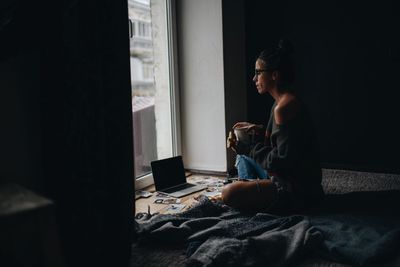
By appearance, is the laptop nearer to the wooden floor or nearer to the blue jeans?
the wooden floor

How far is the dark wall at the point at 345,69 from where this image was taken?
3244 millimetres

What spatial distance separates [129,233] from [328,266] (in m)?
0.92

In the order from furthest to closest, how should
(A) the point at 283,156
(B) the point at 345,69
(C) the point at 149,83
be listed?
(B) the point at 345,69, (C) the point at 149,83, (A) the point at 283,156

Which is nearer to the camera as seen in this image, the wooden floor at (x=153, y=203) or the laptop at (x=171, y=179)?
the wooden floor at (x=153, y=203)

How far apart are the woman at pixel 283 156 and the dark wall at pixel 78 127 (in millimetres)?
858

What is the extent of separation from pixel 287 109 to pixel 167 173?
44.1 inches

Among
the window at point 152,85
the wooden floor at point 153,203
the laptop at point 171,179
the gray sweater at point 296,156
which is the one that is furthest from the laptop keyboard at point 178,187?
the gray sweater at point 296,156

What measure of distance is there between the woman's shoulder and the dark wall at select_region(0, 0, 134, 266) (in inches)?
37.1

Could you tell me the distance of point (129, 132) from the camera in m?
1.85

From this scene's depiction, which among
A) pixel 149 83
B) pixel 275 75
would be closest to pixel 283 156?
pixel 275 75

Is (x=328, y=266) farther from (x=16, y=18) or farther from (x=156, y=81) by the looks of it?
(x=156, y=81)

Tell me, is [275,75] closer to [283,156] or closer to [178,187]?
[283,156]

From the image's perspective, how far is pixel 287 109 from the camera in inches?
90.2

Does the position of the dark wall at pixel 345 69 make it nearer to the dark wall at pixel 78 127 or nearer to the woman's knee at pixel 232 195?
the woman's knee at pixel 232 195
